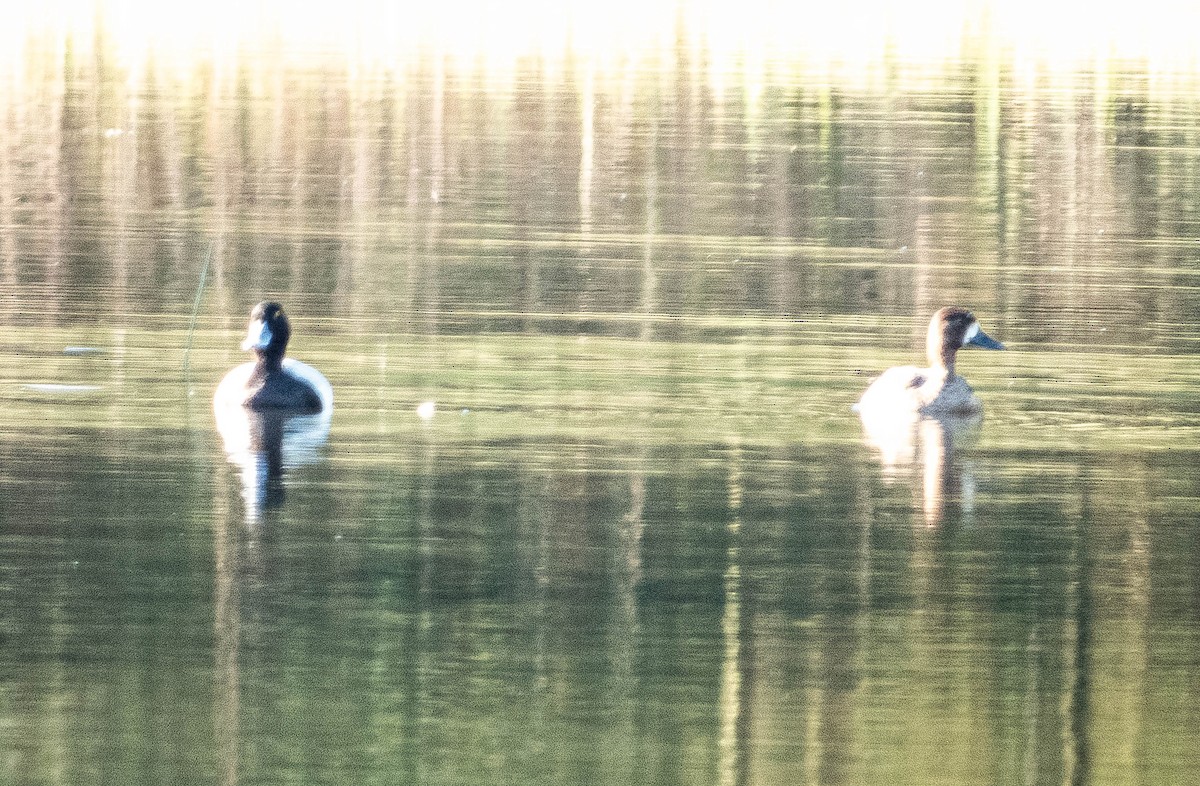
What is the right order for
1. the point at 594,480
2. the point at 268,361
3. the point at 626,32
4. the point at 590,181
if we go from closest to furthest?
the point at 594,480, the point at 268,361, the point at 590,181, the point at 626,32

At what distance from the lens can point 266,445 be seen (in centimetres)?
1295

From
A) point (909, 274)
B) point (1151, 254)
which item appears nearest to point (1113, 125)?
point (1151, 254)

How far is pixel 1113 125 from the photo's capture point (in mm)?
31625

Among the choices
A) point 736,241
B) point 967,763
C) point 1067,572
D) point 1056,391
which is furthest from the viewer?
point 736,241

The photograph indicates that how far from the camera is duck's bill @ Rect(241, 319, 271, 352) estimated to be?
14.2 meters

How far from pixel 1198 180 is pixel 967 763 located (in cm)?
1929

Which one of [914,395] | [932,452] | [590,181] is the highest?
[590,181]

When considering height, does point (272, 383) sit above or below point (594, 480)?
above

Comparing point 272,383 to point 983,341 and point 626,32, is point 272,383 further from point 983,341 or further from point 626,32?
point 626,32

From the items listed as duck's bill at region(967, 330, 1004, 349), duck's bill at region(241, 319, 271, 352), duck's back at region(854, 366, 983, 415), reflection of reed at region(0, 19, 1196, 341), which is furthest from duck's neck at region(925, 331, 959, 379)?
duck's bill at region(241, 319, 271, 352)

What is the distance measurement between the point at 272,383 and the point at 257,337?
1.83 feet

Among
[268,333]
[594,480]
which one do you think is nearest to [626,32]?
[268,333]

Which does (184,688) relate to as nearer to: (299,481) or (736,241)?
(299,481)

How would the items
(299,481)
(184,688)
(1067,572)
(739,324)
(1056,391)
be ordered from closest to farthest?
(184,688) < (1067,572) < (299,481) < (1056,391) < (739,324)
